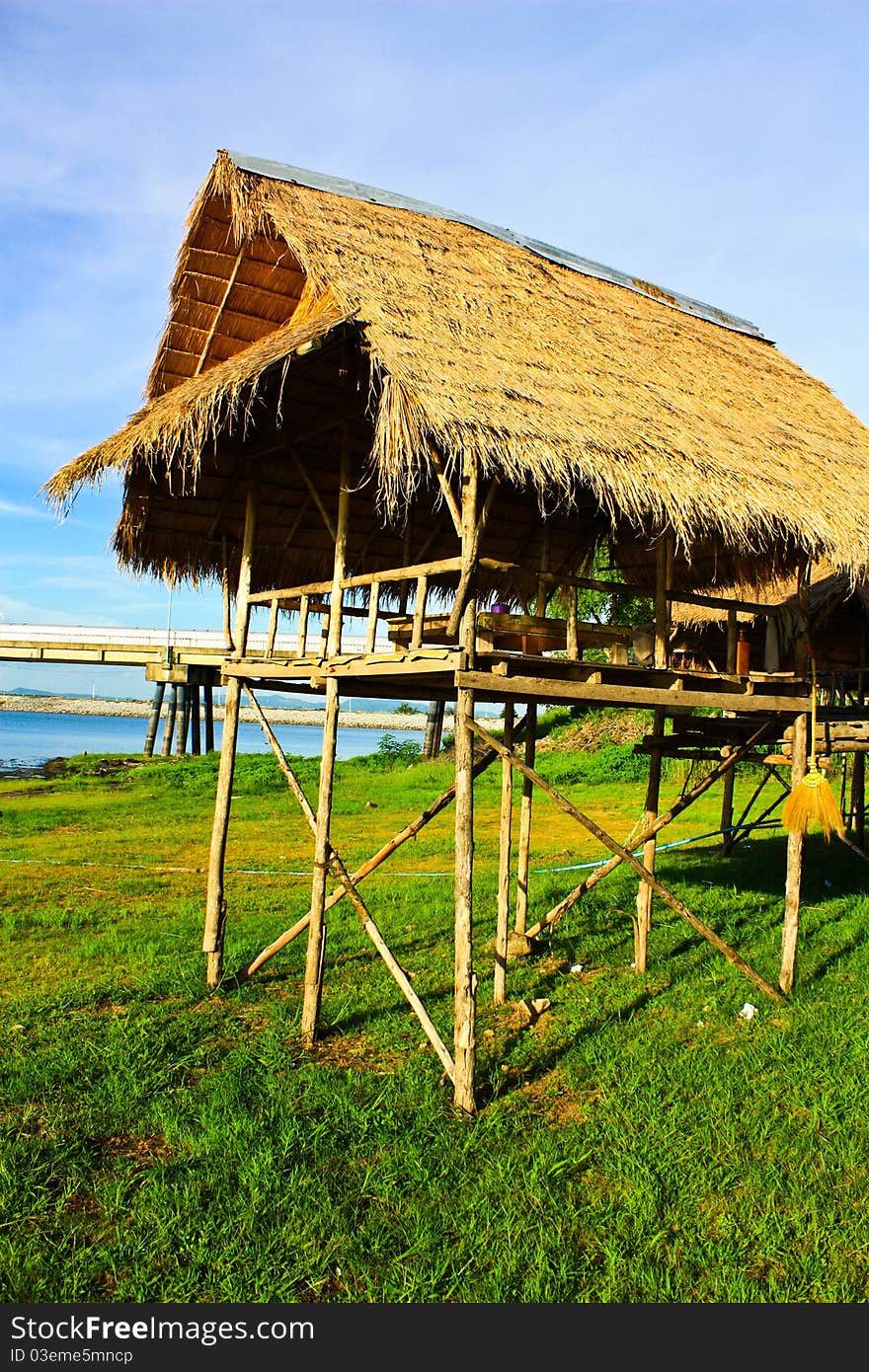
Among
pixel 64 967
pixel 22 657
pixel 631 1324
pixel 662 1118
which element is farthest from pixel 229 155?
pixel 22 657

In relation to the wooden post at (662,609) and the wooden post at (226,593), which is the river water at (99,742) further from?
the wooden post at (662,609)

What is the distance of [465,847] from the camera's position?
546cm

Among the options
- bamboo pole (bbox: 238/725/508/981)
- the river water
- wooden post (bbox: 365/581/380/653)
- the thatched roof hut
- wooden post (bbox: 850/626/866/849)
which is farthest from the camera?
the river water

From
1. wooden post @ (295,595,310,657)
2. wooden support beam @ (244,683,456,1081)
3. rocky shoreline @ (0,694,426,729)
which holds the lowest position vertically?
rocky shoreline @ (0,694,426,729)

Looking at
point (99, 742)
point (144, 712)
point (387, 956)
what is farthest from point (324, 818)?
point (144, 712)

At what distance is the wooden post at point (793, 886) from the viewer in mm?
7320

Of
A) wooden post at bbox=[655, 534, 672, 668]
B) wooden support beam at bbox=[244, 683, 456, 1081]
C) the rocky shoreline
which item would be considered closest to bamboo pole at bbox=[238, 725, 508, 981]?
wooden support beam at bbox=[244, 683, 456, 1081]

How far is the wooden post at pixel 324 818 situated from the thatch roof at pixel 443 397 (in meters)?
0.39

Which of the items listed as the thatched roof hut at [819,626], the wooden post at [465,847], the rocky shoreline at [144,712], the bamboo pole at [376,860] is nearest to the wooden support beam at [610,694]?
the wooden post at [465,847]

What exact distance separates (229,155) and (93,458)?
8.61 feet

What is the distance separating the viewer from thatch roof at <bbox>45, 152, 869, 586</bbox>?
5.90m

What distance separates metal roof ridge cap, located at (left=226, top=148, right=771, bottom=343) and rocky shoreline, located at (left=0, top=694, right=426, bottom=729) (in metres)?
69.0

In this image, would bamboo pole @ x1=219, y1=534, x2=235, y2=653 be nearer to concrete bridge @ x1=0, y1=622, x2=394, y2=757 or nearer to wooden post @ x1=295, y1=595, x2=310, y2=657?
wooden post @ x1=295, y1=595, x2=310, y2=657

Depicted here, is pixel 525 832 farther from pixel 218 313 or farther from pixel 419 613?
pixel 218 313
